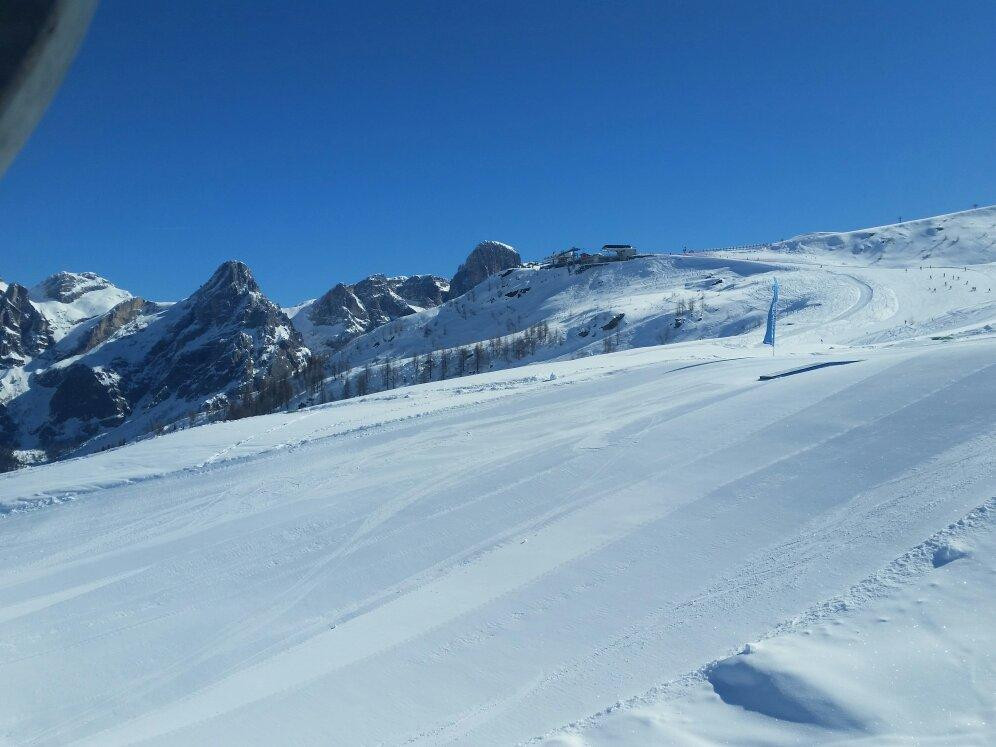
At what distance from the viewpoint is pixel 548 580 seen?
777 centimetres

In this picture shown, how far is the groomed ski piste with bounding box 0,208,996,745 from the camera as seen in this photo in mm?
5016

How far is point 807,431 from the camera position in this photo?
11234mm

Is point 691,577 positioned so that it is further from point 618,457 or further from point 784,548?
point 618,457

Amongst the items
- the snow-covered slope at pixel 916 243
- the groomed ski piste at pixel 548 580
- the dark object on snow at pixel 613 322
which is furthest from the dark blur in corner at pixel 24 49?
the snow-covered slope at pixel 916 243

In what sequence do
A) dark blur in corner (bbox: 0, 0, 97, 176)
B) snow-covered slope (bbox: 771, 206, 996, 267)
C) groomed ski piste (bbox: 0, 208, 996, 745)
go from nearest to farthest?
dark blur in corner (bbox: 0, 0, 97, 176) → groomed ski piste (bbox: 0, 208, 996, 745) → snow-covered slope (bbox: 771, 206, 996, 267)

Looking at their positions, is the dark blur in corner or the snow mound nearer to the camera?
the dark blur in corner

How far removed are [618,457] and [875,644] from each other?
6.84 m

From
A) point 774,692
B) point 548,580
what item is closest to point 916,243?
point 548,580

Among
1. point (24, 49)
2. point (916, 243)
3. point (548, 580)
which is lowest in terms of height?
point (548, 580)

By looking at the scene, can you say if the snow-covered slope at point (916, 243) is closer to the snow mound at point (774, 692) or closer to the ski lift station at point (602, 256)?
the ski lift station at point (602, 256)

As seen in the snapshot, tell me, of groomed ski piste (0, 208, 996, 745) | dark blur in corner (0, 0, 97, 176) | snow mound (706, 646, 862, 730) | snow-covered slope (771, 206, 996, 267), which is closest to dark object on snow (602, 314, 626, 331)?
snow-covered slope (771, 206, 996, 267)

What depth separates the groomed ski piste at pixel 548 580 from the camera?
5.02 meters

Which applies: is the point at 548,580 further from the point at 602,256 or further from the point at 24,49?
the point at 602,256

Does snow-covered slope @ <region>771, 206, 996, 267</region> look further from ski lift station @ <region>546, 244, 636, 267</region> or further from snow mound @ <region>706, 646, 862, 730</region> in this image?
snow mound @ <region>706, 646, 862, 730</region>
